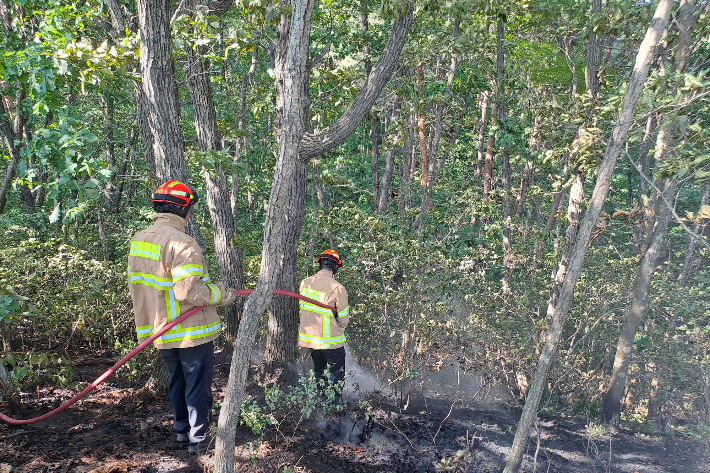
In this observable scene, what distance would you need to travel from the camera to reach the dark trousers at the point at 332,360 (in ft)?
16.8

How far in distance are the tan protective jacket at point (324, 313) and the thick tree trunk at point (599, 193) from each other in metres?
2.03

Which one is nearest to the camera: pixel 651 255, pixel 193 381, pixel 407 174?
pixel 193 381

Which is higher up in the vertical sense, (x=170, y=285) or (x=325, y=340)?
(x=170, y=285)

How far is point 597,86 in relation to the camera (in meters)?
6.43

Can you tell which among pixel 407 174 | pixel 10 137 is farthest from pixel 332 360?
pixel 407 174

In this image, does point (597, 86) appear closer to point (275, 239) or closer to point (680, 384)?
point (275, 239)

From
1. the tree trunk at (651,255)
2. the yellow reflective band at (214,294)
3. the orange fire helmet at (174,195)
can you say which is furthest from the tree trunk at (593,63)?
the yellow reflective band at (214,294)

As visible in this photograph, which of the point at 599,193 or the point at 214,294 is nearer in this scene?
the point at 214,294

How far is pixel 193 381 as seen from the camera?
362 cm

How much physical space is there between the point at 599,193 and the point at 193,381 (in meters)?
3.58

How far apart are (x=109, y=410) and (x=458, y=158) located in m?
16.2

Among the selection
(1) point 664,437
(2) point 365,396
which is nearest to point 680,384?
(1) point 664,437

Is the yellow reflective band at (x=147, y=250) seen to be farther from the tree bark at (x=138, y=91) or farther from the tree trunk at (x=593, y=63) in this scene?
the tree trunk at (x=593, y=63)

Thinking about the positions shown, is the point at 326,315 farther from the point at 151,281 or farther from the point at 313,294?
the point at 151,281
